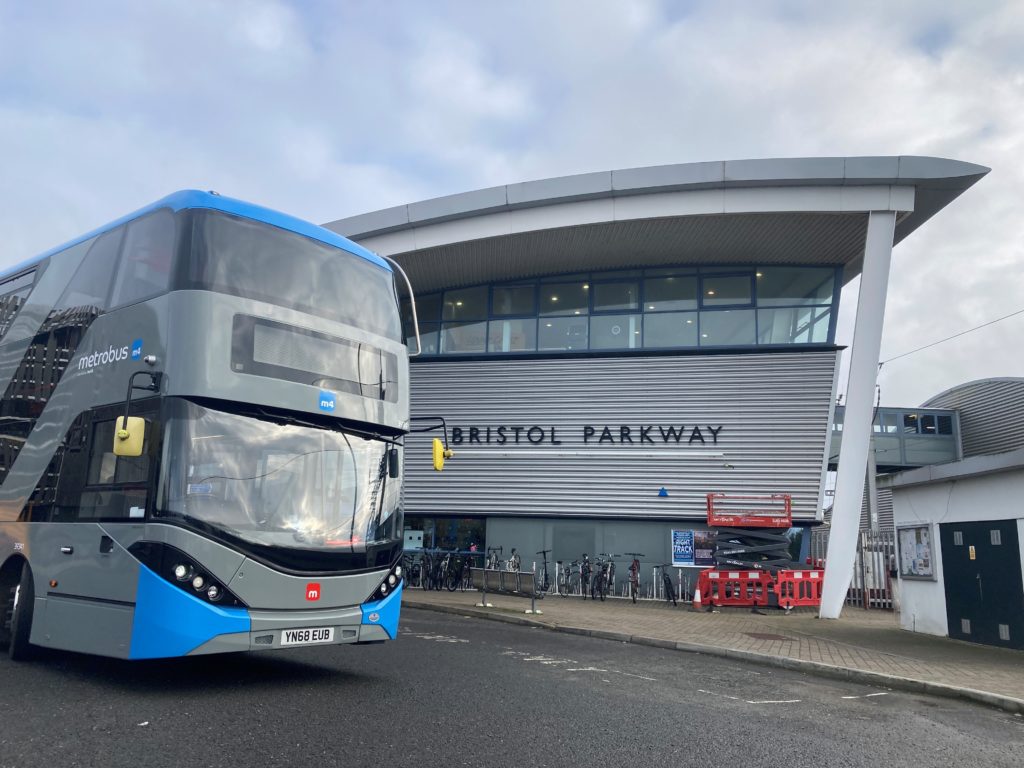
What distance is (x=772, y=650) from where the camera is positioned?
11281mm

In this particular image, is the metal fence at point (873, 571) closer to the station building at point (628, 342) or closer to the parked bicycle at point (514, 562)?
the station building at point (628, 342)

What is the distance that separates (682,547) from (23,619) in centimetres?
1601

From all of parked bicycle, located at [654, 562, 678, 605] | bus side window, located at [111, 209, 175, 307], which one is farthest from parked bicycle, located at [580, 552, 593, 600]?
bus side window, located at [111, 209, 175, 307]

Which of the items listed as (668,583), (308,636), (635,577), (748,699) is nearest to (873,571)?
(668,583)

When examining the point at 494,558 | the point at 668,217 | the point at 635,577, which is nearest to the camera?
the point at 668,217

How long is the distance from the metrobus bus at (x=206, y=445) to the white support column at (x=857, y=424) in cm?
1245

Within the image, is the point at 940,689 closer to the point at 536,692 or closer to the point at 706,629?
the point at 536,692

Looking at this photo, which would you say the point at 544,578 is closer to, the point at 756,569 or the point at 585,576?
the point at 585,576

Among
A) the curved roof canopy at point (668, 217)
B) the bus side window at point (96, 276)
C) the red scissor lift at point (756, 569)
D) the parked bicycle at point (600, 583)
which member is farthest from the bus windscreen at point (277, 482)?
the curved roof canopy at point (668, 217)

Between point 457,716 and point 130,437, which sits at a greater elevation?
point 130,437

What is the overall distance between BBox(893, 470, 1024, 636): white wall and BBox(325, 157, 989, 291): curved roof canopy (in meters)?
7.43

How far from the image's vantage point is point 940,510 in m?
13.7

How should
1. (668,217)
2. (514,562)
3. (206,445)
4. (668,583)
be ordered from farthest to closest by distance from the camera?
(514,562) < (668,217) < (668,583) < (206,445)

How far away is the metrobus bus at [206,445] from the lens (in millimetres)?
6758
